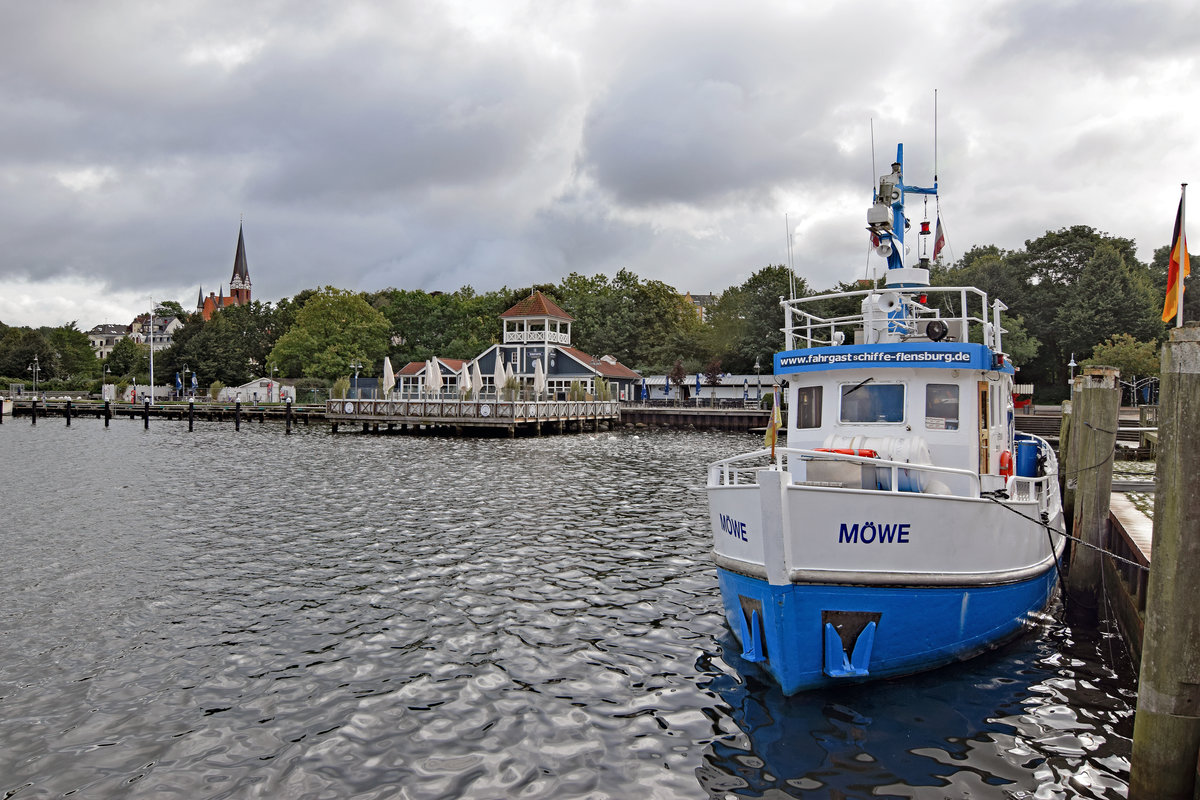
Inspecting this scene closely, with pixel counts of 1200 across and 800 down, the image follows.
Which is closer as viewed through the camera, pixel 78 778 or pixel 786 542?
pixel 78 778

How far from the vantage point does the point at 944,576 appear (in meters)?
7.98

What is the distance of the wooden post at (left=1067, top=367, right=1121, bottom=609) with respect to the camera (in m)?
11.2

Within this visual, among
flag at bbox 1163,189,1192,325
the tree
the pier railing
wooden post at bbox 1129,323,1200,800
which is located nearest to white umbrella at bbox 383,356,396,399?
the pier railing

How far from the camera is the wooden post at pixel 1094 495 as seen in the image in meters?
11.2

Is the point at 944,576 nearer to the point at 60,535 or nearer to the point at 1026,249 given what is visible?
the point at 60,535

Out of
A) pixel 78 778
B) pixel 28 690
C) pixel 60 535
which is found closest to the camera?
pixel 78 778

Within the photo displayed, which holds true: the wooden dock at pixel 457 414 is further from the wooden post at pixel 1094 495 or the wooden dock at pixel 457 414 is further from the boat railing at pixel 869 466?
the boat railing at pixel 869 466

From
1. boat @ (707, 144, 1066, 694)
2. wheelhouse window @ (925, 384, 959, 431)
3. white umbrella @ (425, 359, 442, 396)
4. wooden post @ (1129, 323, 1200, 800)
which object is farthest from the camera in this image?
white umbrella @ (425, 359, 442, 396)

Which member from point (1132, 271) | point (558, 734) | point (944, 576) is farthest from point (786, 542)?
point (1132, 271)

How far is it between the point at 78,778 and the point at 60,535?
11612 mm

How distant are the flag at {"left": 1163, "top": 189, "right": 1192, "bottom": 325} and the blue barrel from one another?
240 inches

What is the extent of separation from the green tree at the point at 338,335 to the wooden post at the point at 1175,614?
8009 cm

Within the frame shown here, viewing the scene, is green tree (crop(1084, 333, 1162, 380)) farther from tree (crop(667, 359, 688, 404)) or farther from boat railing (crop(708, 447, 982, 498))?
boat railing (crop(708, 447, 982, 498))

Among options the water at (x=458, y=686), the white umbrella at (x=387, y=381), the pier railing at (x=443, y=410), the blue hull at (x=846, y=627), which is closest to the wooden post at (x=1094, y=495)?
the water at (x=458, y=686)
